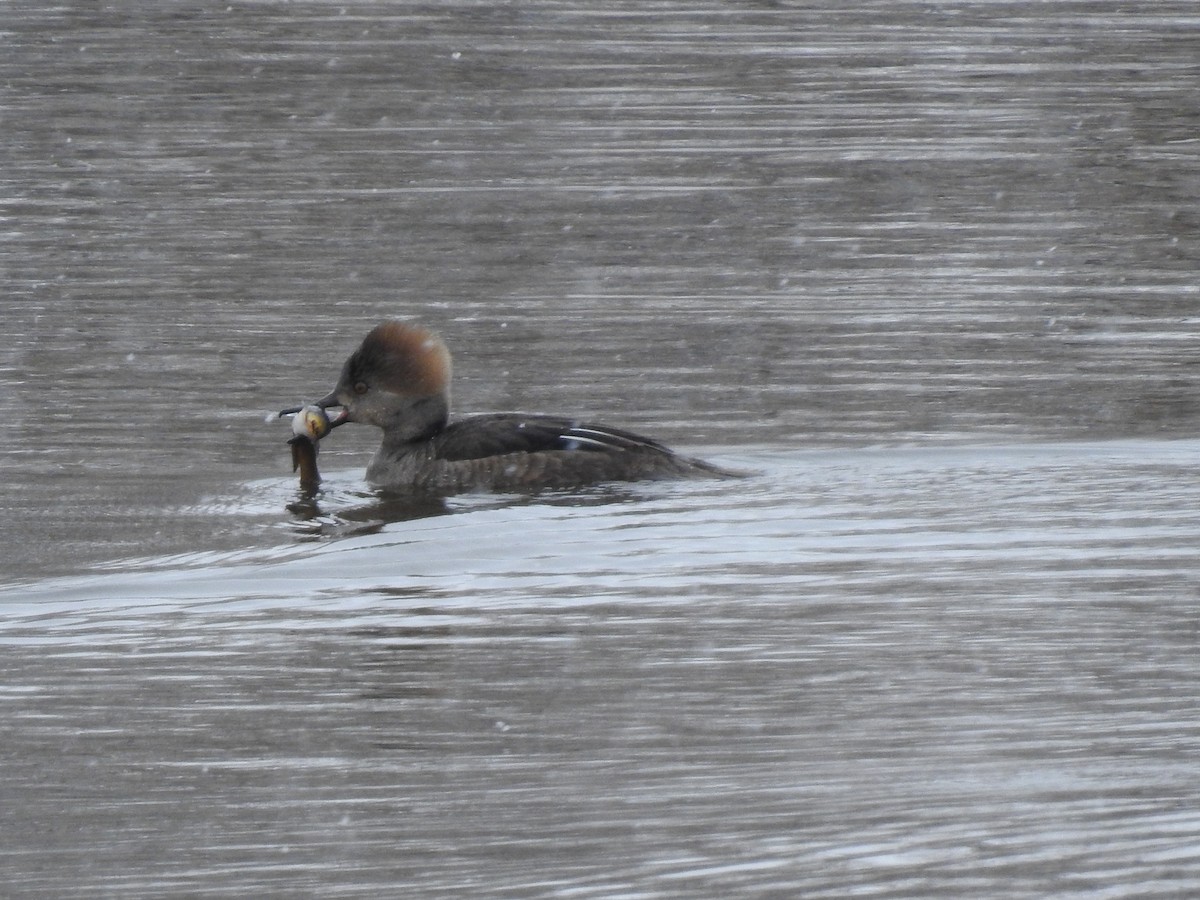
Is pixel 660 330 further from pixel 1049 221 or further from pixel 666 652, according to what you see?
pixel 666 652

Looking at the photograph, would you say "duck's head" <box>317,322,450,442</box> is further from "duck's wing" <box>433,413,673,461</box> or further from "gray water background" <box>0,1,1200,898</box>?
"gray water background" <box>0,1,1200,898</box>

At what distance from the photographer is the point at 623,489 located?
902cm

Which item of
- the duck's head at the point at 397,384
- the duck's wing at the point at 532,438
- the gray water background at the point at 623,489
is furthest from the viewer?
the duck's head at the point at 397,384

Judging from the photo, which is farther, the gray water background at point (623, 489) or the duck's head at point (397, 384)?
the duck's head at point (397, 384)

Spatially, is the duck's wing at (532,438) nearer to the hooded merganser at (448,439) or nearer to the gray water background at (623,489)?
the hooded merganser at (448,439)

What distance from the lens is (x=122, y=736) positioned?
586 cm

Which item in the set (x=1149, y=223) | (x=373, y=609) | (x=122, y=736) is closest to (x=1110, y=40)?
(x=1149, y=223)

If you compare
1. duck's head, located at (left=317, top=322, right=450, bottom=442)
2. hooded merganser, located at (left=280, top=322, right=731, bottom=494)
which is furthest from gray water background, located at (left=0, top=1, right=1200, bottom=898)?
duck's head, located at (left=317, top=322, right=450, bottom=442)

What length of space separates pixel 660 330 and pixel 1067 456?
3.28 meters

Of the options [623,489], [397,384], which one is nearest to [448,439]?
[397,384]

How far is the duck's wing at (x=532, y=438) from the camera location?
9.13m

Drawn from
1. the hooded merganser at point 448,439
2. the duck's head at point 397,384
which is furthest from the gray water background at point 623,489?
the duck's head at point 397,384

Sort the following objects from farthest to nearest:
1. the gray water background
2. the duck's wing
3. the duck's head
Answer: the duck's head, the duck's wing, the gray water background

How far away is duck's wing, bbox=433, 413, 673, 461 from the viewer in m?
9.13
